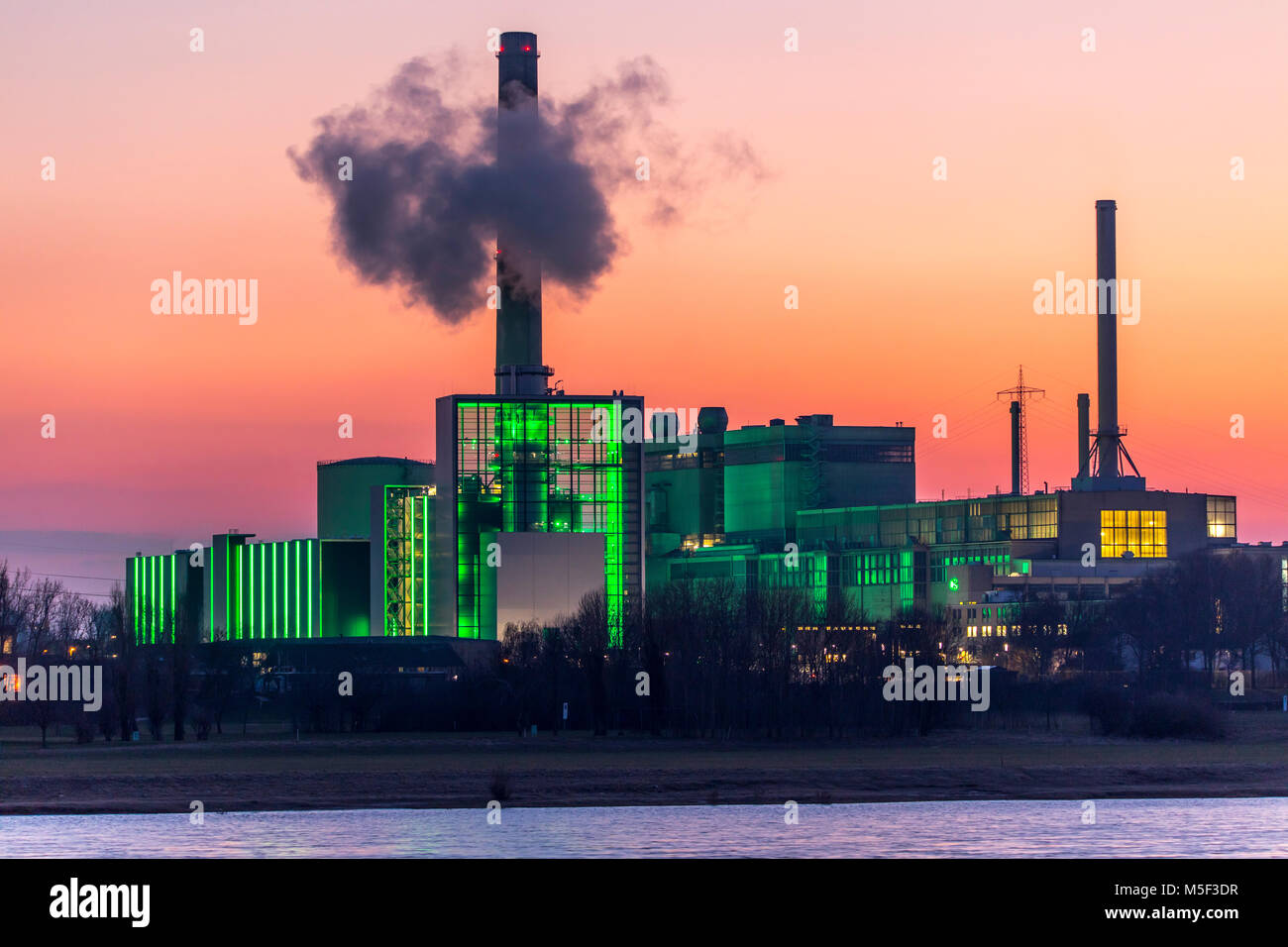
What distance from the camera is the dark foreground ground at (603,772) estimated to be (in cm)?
5628

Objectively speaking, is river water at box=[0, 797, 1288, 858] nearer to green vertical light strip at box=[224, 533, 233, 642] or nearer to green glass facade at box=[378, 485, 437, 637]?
green glass facade at box=[378, 485, 437, 637]

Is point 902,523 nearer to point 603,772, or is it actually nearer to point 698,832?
point 603,772

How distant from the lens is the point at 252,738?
85.0 m

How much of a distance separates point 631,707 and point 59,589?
5080 cm

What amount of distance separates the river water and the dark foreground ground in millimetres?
2634

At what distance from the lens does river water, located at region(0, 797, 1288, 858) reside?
4125cm

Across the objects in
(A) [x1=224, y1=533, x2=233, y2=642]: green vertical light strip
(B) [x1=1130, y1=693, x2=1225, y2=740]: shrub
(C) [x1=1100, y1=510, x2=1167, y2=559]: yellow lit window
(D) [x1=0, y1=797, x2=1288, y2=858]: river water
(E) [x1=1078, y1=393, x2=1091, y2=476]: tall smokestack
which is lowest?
(B) [x1=1130, y1=693, x2=1225, y2=740]: shrub

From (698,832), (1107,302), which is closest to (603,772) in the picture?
(698,832)

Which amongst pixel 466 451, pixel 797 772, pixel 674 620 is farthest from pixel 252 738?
pixel 466 451

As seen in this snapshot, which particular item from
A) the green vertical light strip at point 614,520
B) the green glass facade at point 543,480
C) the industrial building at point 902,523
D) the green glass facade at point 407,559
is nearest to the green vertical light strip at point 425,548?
the green glass facade at point 407,559

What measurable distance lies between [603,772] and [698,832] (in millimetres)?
17152

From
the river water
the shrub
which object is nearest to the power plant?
the shrub

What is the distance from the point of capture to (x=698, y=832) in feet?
151
